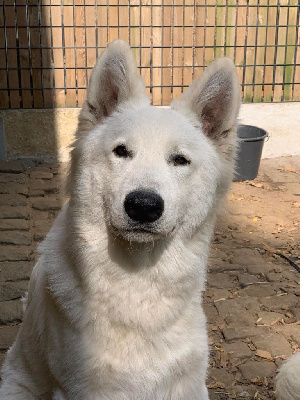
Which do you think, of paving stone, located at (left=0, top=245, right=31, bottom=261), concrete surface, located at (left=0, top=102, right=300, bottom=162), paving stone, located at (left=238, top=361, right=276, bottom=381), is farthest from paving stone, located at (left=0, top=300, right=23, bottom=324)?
concrete surface, located at (left=0, top=102, right=300, bottom=162)

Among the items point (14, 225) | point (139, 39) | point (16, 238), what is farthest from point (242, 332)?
point (139, 39)

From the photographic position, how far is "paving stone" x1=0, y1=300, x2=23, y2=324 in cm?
382

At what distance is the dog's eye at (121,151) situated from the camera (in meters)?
2.53

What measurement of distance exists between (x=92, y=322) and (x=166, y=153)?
2.77 ft

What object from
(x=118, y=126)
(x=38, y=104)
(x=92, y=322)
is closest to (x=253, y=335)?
(x=92, y=322)

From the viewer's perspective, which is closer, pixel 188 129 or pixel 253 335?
pixel 188 129

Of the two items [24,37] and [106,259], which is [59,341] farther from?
[24,37]

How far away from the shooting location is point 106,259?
102 inches

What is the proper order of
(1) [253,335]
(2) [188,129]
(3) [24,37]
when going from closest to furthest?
(2) [188,129] → (1) [253,335] → (3) [24,37]

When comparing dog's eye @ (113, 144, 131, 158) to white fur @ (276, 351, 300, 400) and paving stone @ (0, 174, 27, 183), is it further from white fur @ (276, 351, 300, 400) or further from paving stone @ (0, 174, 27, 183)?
paving stone @ (0, 174, 27, 183)

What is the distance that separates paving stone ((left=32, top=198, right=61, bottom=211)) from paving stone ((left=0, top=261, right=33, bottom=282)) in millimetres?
1262

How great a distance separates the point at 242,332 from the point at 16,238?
2249 millimetres

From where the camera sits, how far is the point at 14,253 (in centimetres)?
471

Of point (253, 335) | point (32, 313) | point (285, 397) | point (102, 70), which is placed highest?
point (102, 70)
